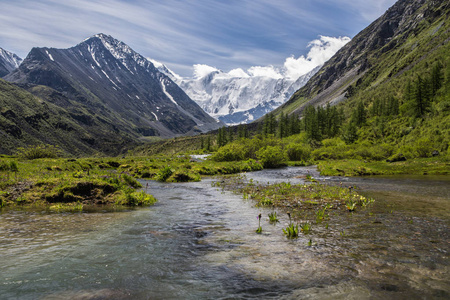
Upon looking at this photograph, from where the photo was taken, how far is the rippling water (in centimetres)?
620

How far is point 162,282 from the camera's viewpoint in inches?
262

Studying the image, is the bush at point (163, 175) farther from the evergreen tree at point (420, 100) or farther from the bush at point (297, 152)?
the evergreen tree at point (420, 100)

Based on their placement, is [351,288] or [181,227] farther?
[181,227]

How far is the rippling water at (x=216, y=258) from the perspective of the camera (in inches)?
244

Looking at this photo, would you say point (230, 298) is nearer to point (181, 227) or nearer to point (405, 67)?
point (181, 227)

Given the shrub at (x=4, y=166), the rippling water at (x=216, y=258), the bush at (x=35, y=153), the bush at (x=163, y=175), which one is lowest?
the rippling water at (x=216, y=258)

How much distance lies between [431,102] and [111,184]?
92.7m

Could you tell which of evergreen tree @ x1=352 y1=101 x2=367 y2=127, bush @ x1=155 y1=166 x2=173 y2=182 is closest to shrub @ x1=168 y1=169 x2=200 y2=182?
bush @ x1=155 y1=166 x2=173 y2=182

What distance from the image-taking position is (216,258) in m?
8.36

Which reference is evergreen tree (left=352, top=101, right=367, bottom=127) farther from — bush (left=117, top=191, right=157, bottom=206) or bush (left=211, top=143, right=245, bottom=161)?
bush (left=117, top=191, right=157, bottom=206)

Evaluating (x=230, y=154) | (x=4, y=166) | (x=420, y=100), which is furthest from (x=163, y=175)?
(x=420, y=100)

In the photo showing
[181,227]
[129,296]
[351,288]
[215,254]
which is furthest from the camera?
[181,227]

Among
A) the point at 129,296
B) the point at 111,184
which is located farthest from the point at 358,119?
the point at 129,296

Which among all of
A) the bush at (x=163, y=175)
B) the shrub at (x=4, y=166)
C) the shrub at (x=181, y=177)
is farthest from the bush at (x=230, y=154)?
the shrub at (x=4, y=166)
